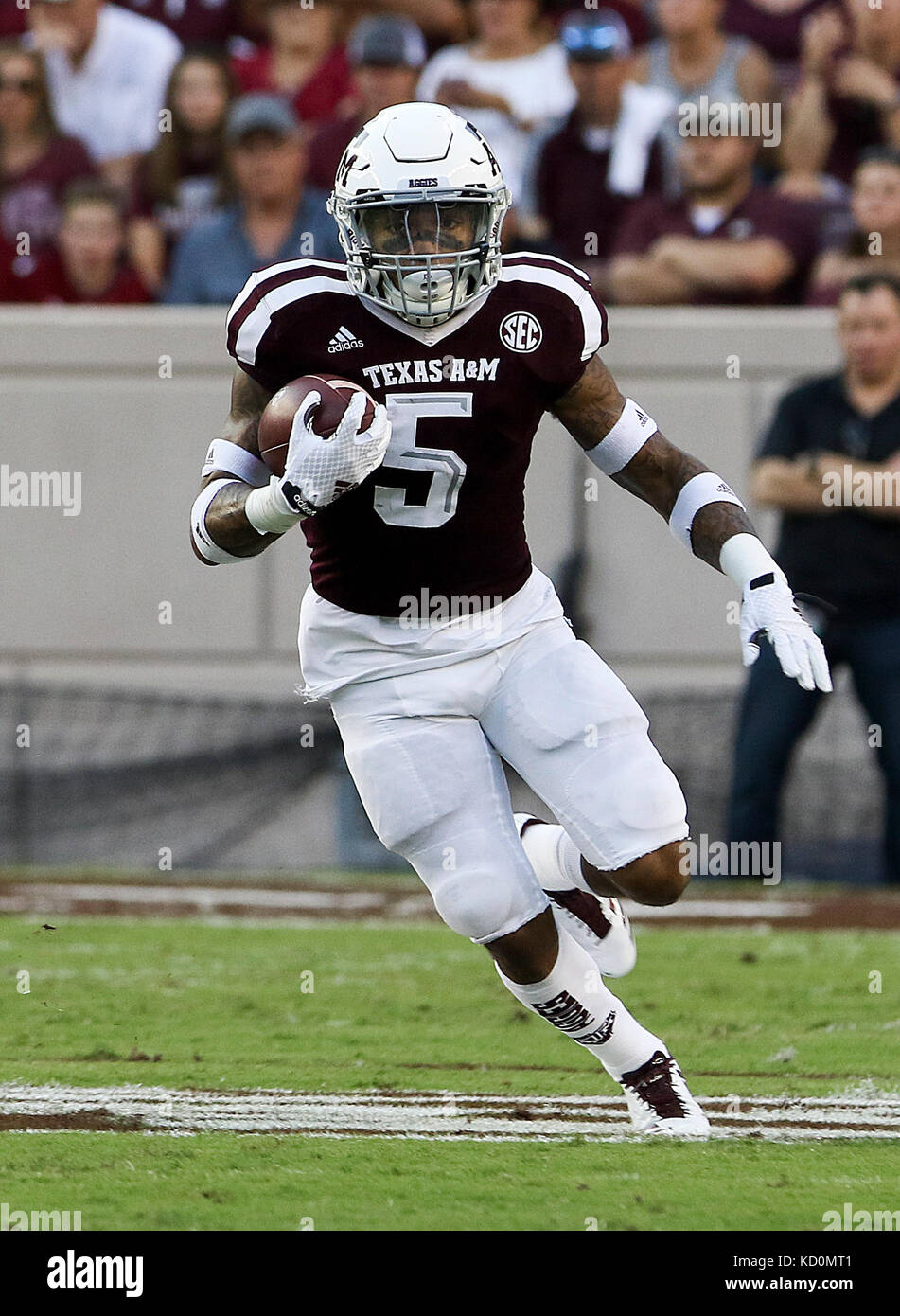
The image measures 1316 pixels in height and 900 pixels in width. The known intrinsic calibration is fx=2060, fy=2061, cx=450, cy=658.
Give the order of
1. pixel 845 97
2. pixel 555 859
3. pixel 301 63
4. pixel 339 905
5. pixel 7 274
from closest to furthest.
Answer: pixel 555 859 < pixel 339 905 < pixel 845 97 < pixel 7 274 < pixel 301 63

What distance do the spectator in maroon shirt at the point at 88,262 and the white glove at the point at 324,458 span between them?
17.7 feet

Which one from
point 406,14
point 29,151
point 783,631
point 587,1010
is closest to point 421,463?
point 783,631

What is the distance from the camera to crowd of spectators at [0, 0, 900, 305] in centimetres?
873

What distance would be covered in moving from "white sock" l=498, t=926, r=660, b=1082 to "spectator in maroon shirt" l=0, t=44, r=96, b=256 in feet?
20.4

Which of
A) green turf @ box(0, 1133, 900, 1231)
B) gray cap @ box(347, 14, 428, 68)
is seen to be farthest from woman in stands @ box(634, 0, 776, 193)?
green turf @ box(0, 1133, 900, 1231)

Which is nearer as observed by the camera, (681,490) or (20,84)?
(681,490)

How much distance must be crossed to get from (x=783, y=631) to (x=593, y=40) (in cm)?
538

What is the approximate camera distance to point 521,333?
4.26 metres

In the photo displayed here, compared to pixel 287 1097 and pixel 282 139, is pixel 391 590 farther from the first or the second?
pixel 282 139

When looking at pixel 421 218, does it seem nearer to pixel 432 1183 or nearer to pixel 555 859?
pixel 555 859

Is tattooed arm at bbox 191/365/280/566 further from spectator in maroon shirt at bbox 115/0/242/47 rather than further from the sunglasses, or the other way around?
spectator in maroon shirt at bbox 115/0/242/47

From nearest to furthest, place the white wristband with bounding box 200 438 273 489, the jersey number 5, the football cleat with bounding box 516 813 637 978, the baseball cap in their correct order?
the jersey number 5 < the white wristband with bounding box 200 438 273 489 < the football cleat with bounding box 516 813 637 978 < the baseball cap

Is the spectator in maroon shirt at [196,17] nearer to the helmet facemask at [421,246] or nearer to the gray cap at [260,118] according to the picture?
the gray cap at [260,118]

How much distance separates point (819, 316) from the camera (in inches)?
336
